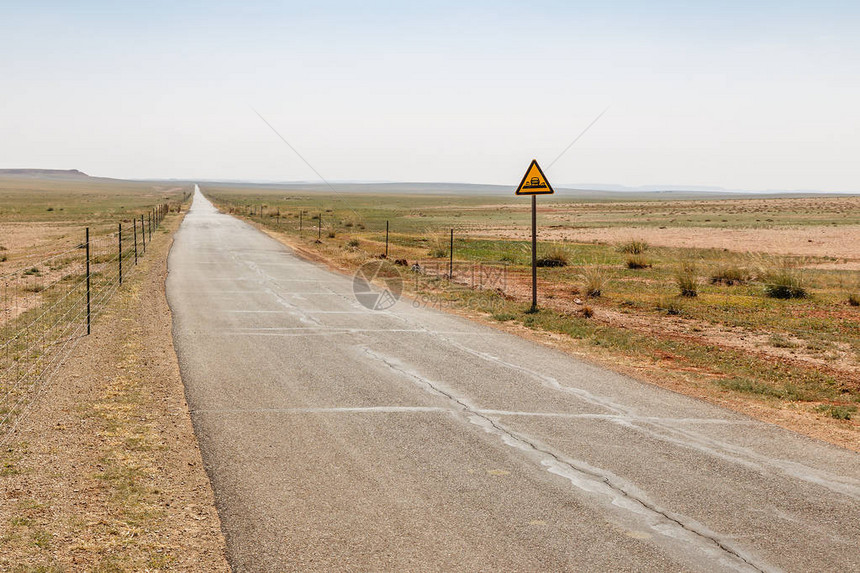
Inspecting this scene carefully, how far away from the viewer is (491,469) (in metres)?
6.34

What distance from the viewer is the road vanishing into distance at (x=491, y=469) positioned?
4.81 meters

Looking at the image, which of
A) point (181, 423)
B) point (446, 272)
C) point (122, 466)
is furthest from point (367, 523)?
point (446, 272)

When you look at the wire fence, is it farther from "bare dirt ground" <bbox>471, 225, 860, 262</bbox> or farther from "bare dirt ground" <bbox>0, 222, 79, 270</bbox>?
"bare dirt ground" <bbox>471, 225, 860, 262</bbox>

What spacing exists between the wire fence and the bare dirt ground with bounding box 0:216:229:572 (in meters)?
0.36

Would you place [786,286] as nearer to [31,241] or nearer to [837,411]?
[837,411]

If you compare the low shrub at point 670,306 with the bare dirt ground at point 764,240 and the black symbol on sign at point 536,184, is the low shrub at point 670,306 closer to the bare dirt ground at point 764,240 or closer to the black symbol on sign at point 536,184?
the black symbol on sign at point 536,184

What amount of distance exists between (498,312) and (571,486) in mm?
10449

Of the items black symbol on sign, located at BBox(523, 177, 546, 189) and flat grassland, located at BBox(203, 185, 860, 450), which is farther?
black symbol on sign, located at BBox(523, 177, 546, 189)

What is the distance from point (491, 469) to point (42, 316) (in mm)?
11238

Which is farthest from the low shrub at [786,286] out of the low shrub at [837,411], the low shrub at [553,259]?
the low shrub at [837,411]

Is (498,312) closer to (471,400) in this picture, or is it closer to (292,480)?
(471,400)

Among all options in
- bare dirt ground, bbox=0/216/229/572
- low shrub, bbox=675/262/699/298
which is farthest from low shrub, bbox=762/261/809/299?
bare dirt ground, bbox=0/216/229/572

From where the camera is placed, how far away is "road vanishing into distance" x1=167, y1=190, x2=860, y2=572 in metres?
4.81

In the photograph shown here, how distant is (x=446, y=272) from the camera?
25.5 meters
